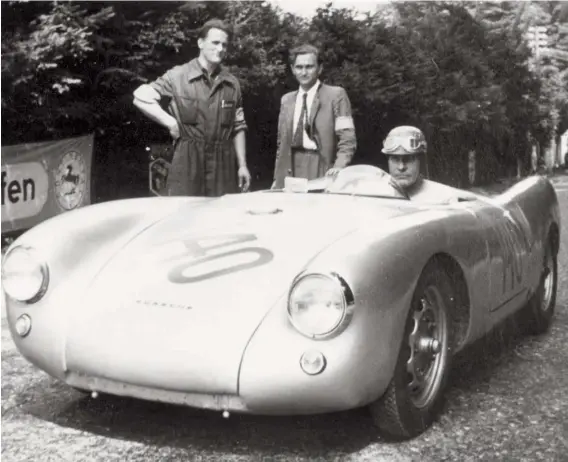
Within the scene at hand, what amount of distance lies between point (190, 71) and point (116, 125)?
18.7 feet

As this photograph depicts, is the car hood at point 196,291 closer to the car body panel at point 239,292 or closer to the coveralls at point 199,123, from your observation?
the car body panel at point 239,292

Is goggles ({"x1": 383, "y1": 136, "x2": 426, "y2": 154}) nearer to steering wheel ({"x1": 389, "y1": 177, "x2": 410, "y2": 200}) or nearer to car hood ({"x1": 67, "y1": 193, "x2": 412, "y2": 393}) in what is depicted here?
steering wheel ({"x1": 389, "y1": 177, "x2": 410, "y2": 200})

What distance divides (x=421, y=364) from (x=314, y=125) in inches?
107

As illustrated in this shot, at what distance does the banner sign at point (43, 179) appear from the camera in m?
8.38

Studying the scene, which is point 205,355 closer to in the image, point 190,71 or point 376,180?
point 376,180

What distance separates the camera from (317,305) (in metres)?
2.88

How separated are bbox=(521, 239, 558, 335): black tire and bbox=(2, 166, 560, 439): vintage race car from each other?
32.8 inches

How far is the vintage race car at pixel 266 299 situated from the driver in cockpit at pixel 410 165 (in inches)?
15.7

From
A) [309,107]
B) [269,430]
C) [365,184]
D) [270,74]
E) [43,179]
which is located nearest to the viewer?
[269,430]

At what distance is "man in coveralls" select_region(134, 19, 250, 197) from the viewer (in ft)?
17.6

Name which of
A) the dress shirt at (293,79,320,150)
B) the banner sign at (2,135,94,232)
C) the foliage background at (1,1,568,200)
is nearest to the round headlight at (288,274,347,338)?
the dress shirt at (293,79,320,150)

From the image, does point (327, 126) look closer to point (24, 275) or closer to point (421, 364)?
point (421, 364)

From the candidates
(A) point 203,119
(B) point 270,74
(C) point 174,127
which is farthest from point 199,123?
(B) point 270,74

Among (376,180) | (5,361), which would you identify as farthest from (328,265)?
(5,361)
